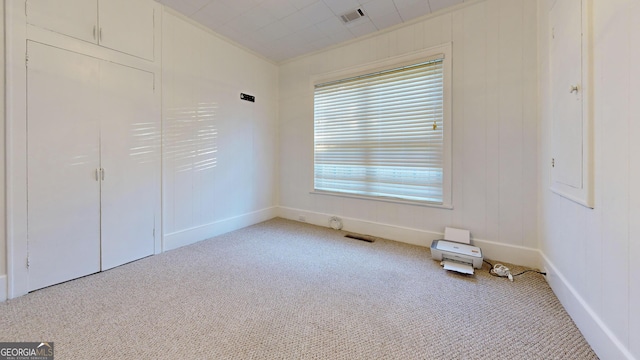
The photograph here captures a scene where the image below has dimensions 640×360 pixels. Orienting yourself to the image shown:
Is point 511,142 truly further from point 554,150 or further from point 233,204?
point 233,204

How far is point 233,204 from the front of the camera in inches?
141

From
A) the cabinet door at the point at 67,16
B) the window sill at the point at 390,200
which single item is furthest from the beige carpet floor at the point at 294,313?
the cabinet door at the point at 67,16

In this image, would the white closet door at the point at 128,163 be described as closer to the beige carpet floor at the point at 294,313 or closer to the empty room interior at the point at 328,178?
the empty room interior at the point at 328,178

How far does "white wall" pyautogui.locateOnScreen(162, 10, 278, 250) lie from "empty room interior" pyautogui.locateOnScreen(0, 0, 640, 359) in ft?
0.09

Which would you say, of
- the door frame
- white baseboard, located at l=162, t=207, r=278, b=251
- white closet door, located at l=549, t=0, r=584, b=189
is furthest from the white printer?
the door frame

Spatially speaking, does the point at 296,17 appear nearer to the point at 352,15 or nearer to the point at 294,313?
the point at 352,15

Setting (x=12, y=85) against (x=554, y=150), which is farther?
(x=554, y=150)

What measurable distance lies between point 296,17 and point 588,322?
Result: 3669 mm

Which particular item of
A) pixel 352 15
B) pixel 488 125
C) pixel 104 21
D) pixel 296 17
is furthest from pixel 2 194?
pixel 488 125

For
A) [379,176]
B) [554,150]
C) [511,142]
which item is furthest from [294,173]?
[554,150]

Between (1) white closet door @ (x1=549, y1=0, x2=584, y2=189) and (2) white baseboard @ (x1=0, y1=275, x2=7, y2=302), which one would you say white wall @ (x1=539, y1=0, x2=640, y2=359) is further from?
(2) white baseboard @ (x1=0, y1=275, x2=7, y2=302)

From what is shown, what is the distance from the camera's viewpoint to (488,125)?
2.53 m

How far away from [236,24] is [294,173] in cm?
226

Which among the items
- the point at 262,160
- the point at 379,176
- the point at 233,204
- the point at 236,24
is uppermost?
the point at 236,24
